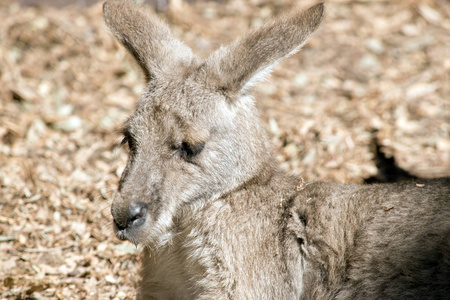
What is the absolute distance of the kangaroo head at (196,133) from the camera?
341cm

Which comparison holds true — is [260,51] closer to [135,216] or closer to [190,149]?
[190,149]

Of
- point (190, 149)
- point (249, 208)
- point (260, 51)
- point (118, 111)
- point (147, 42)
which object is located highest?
point (118, 111)

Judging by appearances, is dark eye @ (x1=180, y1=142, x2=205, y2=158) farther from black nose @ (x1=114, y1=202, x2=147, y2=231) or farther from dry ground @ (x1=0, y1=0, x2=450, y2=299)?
dry ground @ (x1=0, y1=0, x2=450, y2=299)

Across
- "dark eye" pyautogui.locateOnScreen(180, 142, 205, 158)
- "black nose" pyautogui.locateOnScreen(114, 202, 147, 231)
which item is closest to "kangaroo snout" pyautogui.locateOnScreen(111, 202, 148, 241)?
"black nose" pyautogui.locateOnScreen(114, 202, 147, 231)

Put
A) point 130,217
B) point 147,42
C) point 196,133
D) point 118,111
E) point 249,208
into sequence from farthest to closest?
point 118,111
point 147,42
point 249,208
point 196,133
point 130,217

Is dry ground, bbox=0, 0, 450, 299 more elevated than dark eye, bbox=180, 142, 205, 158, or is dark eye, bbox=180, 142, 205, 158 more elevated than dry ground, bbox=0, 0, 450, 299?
dry ground, bbox=0, 0, 450, 299

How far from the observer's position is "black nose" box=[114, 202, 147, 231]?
3.34 m

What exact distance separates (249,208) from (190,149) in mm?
560

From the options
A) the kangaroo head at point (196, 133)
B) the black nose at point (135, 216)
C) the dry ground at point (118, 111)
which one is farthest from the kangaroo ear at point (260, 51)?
the dry ground at point (118, 111)

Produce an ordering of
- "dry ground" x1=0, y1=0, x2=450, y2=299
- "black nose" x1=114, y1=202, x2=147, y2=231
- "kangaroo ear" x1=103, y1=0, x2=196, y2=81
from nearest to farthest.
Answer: "black nose" x1=114, y1=202, x2=147, y2=231 → "kangaroo ear" x1=103, y1=0, x2=196, y2=81 → "dry ground" x1=0, y1=0, x2=450, y2=299

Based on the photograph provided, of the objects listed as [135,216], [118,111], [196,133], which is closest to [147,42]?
[196,133]

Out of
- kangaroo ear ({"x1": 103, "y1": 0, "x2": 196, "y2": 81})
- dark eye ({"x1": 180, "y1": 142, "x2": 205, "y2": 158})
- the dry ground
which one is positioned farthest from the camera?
the dry ground

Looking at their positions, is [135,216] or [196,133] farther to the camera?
[196,133]

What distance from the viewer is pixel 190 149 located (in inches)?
139
